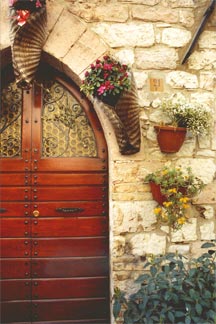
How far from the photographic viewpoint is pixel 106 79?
9.37 ft

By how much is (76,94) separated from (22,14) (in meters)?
0.85

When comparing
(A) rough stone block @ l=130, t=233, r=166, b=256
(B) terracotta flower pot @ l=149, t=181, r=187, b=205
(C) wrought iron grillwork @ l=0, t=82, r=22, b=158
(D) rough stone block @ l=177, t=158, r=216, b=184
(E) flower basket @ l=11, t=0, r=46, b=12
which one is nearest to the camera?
(E) flower basket @ l=11, t=0, r=46, b=12

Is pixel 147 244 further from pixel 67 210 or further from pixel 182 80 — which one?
pixel 182 80

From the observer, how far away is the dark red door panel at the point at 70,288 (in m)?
3.28

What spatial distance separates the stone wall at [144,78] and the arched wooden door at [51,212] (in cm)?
25

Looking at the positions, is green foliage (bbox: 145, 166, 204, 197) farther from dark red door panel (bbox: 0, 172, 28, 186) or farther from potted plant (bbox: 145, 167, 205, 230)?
dark red door panel (bbox: 0, 172, 28, 186)

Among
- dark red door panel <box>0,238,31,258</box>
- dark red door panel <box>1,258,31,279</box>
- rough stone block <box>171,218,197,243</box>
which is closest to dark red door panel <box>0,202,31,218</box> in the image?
dark red door panel <box>0,238,31,258</box>

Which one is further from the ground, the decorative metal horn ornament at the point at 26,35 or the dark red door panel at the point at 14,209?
the decorative metal horn ornament at the point at 26,35

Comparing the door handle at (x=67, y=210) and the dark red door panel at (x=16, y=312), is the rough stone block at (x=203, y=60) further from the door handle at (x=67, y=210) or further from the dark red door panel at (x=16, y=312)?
the dark red door panel at (x=16, y=312)

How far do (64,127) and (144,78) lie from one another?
0.83 m

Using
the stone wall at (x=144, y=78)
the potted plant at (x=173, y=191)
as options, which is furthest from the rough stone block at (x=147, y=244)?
the potted plant at (x=173, y=191)

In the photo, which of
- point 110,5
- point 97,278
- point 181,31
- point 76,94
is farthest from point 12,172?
point 181,31

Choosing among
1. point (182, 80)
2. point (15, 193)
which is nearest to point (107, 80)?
point (182, 80)

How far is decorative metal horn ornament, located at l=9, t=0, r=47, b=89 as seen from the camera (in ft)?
9.49
